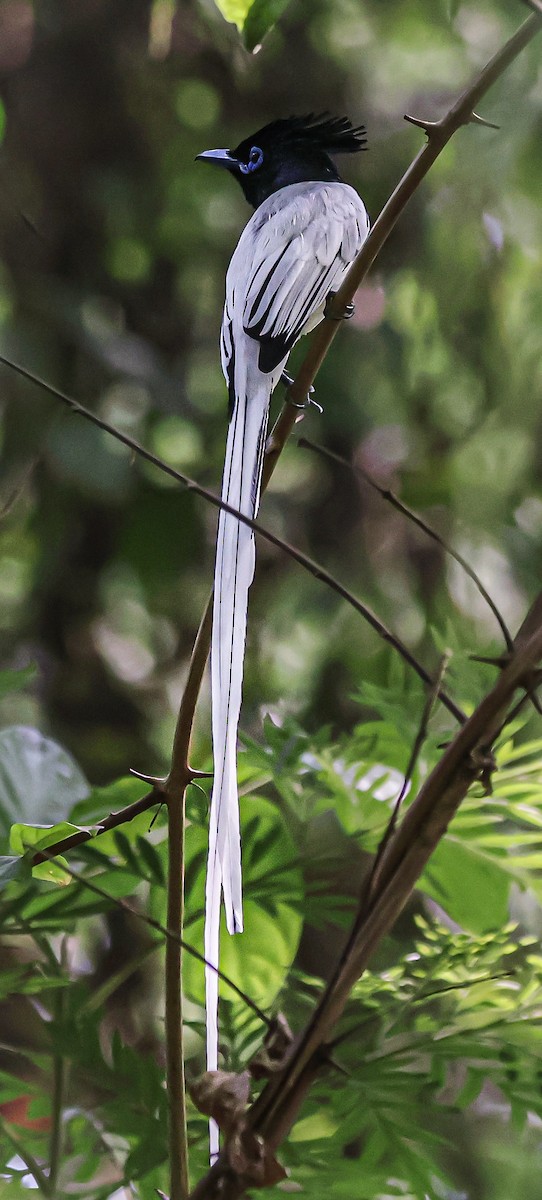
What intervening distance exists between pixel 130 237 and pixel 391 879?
4.22ft

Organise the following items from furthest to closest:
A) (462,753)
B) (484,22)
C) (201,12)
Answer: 1. (201,12)
2. (484,22)
3. (462,753)

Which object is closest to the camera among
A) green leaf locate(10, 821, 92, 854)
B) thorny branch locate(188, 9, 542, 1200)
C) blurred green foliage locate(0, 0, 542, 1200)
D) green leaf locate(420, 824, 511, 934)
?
→ thorny branch locate(188, 9, 542, 1200)

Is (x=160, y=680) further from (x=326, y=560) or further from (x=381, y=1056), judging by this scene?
(x=381, y=1056)

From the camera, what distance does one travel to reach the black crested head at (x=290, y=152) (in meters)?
0.65

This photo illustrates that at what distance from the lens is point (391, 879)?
405 millimetres

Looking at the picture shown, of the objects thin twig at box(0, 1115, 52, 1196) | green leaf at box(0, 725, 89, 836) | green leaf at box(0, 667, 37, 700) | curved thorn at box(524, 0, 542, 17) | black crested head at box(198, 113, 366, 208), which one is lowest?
thin twig at box(0, 1115, 52, 1196)

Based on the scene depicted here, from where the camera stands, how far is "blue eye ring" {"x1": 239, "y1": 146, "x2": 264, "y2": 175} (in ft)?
2.21

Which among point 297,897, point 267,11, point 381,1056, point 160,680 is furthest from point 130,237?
point 381,1056

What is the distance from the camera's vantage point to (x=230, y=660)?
46 centimetres

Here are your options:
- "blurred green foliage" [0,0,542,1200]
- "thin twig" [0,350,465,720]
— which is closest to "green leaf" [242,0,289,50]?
"thin twig" [0,350,465,720]

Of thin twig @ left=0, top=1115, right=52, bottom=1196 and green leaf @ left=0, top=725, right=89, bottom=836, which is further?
green leaf @ left=0, top=725, right=89, bottom=836

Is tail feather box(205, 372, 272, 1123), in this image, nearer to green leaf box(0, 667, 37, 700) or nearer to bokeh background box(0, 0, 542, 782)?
green leaf box(0, 667, 37, 700)

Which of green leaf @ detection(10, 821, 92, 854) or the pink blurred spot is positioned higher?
the pink blurred spot

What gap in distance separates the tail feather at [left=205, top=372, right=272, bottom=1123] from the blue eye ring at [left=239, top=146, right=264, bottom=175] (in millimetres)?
208
